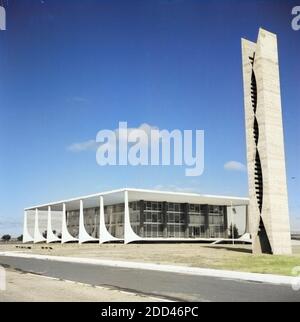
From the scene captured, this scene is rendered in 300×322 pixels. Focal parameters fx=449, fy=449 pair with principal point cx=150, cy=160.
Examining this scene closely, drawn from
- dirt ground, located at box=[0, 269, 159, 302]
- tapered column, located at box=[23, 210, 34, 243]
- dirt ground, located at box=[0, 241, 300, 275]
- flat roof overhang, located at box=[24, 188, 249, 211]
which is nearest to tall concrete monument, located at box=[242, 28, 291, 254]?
dirt ground, located at box=[0, 241, 300, 275]

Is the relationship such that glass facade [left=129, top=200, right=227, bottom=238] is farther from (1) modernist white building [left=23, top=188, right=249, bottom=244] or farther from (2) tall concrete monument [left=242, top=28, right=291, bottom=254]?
(2) tall concrete monument [left=242, top=28, right=291, bottom=254]

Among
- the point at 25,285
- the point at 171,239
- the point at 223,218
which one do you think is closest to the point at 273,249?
the point at 25,285

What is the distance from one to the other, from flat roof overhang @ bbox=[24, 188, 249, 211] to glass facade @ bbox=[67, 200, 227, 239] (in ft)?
7.10

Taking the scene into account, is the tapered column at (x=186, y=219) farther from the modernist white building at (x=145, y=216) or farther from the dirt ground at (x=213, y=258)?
the dirt ground at (x=213, y=258)

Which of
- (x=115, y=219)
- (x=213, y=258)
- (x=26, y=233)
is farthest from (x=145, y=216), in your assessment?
(x=213, y=258)

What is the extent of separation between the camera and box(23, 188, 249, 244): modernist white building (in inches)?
3108

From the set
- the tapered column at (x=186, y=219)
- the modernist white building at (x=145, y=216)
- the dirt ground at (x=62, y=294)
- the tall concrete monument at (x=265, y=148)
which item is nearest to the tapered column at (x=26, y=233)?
the modernist white building at (x=145, y=216)

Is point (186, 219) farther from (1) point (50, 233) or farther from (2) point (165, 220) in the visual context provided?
(1) point (50, 233)

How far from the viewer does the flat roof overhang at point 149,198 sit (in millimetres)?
74875
